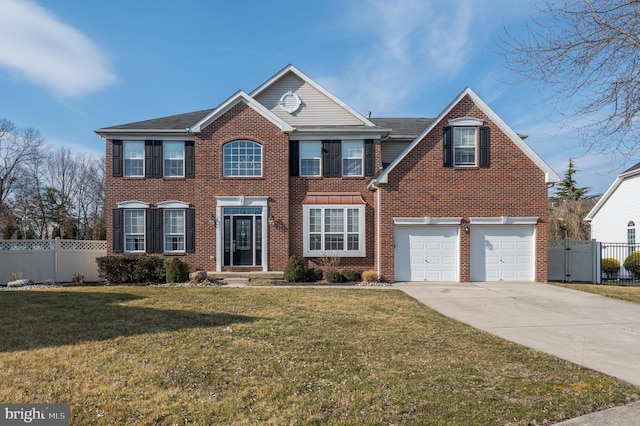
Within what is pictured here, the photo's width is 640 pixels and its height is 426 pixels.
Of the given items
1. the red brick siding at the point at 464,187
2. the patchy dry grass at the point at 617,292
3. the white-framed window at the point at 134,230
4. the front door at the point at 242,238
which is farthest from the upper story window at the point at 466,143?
the white-framed window at the point at 134,230

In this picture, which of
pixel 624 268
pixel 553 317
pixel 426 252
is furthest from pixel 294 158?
pixel 624 268

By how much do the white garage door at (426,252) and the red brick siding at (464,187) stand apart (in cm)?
39

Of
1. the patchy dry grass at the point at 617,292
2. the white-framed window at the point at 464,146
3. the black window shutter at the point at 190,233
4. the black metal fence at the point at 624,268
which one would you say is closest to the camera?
the patchy dry grass at the point at 617,292

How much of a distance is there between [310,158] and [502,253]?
28.2 ft

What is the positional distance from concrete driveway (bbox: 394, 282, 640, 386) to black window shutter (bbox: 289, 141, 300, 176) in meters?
6.34

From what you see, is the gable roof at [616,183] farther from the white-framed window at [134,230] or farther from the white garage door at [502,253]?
the white-framed window at [134,230]

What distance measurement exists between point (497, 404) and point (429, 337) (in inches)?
110

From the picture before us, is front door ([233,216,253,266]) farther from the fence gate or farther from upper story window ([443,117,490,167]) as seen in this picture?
the fence gate

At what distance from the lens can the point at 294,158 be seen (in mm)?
16906

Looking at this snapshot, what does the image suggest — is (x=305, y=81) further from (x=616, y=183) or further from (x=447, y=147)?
(x=616, y=183)

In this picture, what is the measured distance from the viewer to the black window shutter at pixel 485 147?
15.2 m

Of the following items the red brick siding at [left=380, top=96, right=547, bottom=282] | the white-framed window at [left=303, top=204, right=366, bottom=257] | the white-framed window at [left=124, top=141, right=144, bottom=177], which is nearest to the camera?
the red brick siding at [left=380, top=96, right=547, bottom=282]

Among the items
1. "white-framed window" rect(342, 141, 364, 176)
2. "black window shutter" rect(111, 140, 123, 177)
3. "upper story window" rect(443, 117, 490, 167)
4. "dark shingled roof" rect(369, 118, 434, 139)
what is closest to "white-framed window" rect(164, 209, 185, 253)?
"black window shutter" rect(111, 140, 123, 177)

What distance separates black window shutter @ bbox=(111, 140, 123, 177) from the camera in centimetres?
1688
